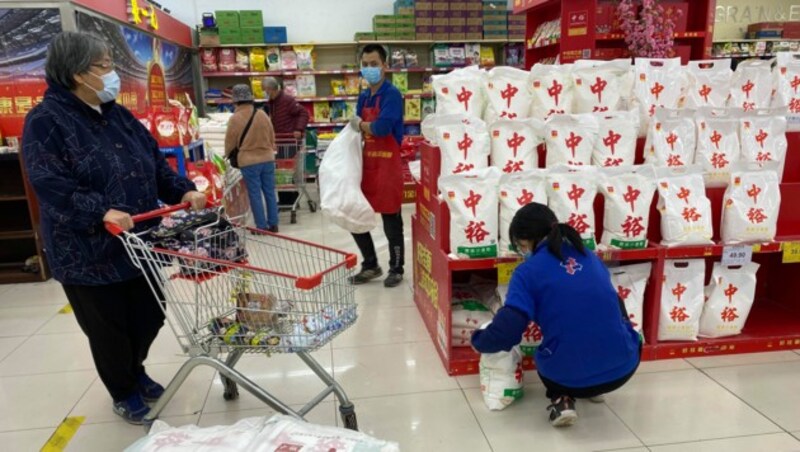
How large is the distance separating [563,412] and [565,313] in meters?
0.46

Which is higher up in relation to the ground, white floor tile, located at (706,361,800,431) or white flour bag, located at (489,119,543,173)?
white flour bag, located at (489,119,543,173)

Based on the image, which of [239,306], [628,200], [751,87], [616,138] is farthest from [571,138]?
[239,306]

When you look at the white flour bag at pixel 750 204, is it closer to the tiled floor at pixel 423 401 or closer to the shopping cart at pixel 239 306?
the tiled floor at pixel 423 401

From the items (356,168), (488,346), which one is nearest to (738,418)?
(488,346)

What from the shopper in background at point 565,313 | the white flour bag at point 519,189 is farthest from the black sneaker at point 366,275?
the shopper in background at point 565,313

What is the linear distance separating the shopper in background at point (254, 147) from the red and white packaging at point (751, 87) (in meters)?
4.10

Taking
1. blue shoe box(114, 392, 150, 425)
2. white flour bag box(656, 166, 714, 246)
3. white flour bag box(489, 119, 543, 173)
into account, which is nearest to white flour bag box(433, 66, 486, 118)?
white flour bag box(489, 119, 543, 173)

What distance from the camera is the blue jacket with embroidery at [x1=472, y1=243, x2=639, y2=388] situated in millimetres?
2137

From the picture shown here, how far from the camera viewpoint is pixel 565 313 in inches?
84.4

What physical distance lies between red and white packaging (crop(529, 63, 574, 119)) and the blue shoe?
8.06 feet

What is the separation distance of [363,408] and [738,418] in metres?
1.67

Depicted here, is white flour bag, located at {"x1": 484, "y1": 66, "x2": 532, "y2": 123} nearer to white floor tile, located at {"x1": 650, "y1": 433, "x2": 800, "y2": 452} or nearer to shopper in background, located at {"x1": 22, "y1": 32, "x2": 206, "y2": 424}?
shopper in background, located at {"x1": 22, "y1": 32, "x2": 206, "y2": 424}

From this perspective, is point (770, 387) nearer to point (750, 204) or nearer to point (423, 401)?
point (750, 204)

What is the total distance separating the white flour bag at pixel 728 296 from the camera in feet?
9.47
